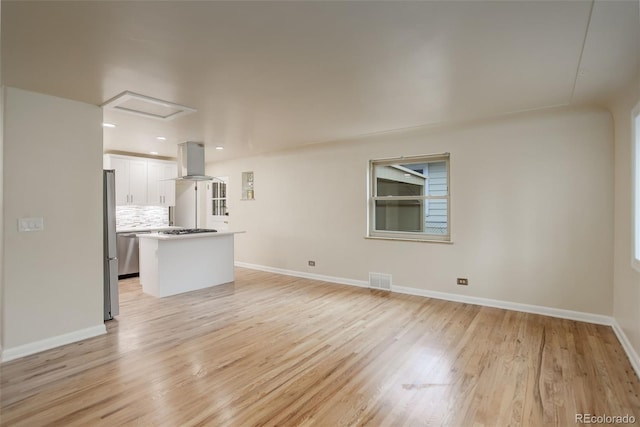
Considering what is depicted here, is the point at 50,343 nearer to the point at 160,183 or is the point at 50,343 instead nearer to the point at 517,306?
the point at 160,183

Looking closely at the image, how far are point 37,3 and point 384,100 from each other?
108 inches

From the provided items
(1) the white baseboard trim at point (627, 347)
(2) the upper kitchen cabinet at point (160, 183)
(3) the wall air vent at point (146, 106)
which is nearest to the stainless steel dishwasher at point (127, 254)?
(2) the upper kitchen cabinet at point (160, 183)

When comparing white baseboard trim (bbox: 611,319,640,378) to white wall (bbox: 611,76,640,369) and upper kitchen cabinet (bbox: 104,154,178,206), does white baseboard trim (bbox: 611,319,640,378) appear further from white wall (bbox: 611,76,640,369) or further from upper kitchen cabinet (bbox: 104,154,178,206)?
upper kitchen cabinet (bbox: 104,154,178,206)

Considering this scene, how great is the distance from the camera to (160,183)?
7.11m

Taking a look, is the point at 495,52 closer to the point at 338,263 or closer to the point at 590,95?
the point at 590,95

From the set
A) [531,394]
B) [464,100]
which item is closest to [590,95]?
[464,100]

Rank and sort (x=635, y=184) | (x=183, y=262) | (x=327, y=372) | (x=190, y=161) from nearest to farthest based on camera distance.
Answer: (x=327, y=372) → (x=635, y=184) → (x=183, y=262) → (x=190, y=161)

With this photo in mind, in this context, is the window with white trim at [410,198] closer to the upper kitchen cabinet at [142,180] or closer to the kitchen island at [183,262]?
the kitchen island at [183,262]

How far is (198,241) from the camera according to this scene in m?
5.13

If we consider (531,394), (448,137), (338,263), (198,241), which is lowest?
(531,394)

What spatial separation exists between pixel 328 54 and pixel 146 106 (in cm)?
226

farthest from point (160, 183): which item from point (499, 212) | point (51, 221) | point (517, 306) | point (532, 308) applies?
point (532, 308)

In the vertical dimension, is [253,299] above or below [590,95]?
below

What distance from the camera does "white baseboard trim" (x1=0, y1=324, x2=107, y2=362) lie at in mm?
2846
